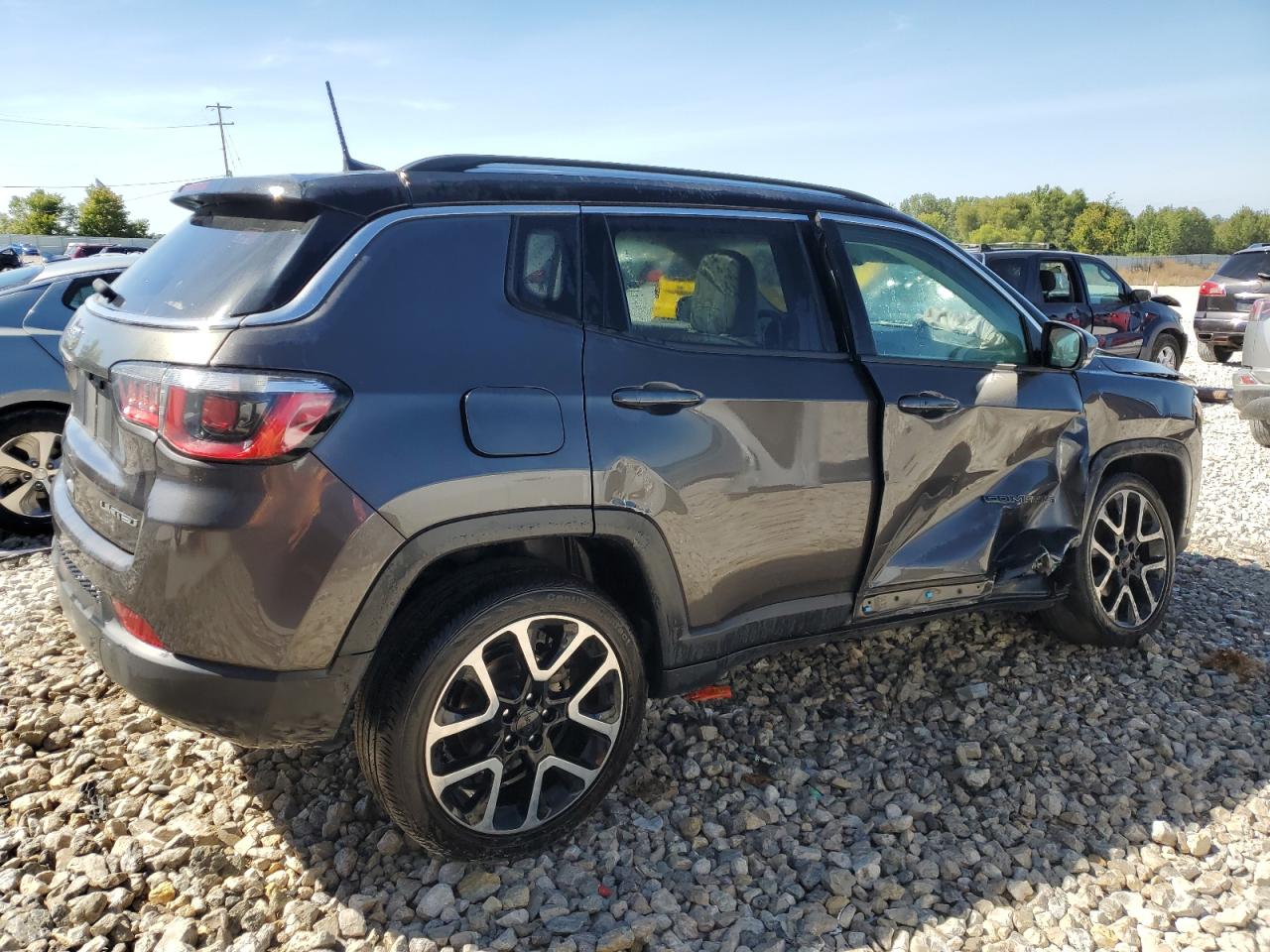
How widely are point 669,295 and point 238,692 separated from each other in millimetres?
1640

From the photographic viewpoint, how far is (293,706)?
2449 mm

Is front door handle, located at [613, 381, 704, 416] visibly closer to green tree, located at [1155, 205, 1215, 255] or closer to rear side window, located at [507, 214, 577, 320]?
rear side window, located at [507, 214, 577, 320]

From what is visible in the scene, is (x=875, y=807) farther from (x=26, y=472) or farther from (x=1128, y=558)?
(x=26, y=472)

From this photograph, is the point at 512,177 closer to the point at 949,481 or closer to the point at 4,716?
the point at 949,481

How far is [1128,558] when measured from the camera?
4277mm

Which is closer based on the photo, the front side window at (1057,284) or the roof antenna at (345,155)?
the roof antenna at (345,155)

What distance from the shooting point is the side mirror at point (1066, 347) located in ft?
12.4

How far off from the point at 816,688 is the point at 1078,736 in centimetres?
96

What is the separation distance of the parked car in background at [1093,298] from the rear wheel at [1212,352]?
1848mm

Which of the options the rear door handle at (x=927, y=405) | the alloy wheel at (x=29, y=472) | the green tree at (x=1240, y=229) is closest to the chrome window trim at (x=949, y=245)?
the rear door handle at (x=927, y=405)

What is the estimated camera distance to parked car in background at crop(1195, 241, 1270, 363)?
44.9 ft

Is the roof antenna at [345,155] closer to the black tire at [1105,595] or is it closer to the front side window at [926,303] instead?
the front side window at [926,303]

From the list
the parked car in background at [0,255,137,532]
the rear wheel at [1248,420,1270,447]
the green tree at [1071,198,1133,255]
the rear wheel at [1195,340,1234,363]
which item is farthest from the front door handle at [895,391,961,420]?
the green tree at [1071,198,1133,255]

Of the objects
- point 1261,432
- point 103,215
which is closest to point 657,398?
point 1261,432
